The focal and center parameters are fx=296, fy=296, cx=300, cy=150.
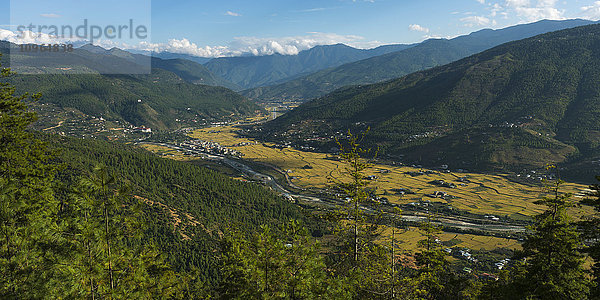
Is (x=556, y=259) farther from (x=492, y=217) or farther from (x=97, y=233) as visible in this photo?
(x=492, y=217)

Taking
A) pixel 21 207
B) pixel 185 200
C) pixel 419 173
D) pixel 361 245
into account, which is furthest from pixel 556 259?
pixel 419 173

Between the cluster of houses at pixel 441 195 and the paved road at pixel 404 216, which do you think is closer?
the paved road at pixel 404 216

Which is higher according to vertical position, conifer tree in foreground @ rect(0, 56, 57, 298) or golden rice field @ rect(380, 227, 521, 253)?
conifer tree in foreground @ rect(0, 56, 57, 298)

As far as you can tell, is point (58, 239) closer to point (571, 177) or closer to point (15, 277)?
point (15, 277)

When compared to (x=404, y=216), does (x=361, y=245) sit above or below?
above

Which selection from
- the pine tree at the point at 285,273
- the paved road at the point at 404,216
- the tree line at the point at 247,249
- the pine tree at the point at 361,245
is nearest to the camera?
the tree line at the point at 247,249

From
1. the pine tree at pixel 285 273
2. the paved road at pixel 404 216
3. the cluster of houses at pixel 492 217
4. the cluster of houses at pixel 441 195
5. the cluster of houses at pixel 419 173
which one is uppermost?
the pine tree at pixel 285 273

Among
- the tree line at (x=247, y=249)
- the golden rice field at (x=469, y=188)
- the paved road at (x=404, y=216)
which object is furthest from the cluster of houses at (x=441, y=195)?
the tree line at (x=247, y=249)

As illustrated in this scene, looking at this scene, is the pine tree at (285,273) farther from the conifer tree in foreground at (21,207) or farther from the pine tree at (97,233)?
the conifer tree in foreground at (21,207)

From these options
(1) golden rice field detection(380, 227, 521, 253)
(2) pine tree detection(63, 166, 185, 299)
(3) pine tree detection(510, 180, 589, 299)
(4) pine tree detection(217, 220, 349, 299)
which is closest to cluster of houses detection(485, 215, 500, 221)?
(1) golden rice field detection(380, 227, 521, 253)

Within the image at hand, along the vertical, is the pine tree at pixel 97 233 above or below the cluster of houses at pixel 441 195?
above

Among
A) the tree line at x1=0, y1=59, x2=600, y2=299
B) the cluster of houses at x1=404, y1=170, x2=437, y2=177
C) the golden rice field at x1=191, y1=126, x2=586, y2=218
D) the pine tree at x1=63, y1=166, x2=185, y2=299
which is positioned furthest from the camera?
the cluster of houses at x1=404, y1=170, x2=437, y2=177

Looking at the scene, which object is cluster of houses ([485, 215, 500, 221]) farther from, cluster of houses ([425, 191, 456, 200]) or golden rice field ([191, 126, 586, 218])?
cluster of houses ([425, 191, 456, 200])
